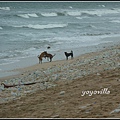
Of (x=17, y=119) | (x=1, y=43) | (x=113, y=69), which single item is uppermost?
(x=1, y=43)

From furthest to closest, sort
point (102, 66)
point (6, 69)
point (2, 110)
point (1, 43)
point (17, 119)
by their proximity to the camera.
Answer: point (1, 43), point (6, 69), point (102, 66), point (2, 110), point (17, 119)

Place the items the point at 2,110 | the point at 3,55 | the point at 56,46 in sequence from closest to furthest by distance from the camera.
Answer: the point at 2,110 → the point at 3,55 → the point at 56,46

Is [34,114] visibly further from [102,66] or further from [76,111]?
[102,66]

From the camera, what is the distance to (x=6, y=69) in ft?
47.1

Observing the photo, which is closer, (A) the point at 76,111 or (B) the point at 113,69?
(A) the point at 76,111

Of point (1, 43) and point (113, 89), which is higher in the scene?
point (1, 43)

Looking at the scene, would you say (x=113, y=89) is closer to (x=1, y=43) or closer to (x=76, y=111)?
(x=76, y=111)

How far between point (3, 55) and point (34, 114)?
12.3m

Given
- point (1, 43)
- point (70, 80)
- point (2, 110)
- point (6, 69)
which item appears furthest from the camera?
point (1, 43)

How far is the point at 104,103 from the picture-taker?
19.7 ft

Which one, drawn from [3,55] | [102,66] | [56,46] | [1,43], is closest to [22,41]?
[1,43]

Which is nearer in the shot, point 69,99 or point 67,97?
point 69,99

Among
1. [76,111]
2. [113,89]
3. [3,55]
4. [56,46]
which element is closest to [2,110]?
[76,111]

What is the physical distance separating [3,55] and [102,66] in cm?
873
